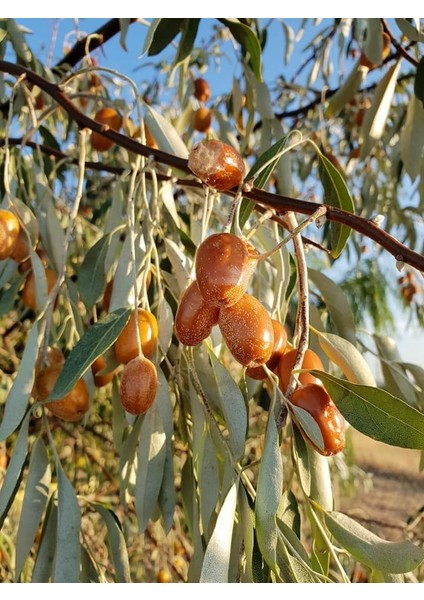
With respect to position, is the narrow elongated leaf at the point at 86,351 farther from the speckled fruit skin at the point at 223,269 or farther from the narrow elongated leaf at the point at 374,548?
the narrow elongated leaf at the point at 374,548

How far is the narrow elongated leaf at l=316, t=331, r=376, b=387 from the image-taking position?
68 cm

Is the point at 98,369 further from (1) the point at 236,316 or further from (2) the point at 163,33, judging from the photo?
(2) the point at 163,33

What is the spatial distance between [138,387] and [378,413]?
0.23 meters

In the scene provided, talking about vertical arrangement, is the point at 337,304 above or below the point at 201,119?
below

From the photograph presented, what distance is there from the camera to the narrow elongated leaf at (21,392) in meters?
0.67

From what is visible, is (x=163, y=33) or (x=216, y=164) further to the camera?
(x=163, y=33)

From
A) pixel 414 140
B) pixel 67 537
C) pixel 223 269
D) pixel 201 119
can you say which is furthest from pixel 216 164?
pixel 201 119

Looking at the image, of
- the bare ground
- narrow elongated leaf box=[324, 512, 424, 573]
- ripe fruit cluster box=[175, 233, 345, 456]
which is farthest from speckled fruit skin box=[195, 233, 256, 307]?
the bare ground

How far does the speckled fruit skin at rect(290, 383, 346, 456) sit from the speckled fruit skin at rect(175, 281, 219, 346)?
10cm

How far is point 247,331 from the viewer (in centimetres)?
52

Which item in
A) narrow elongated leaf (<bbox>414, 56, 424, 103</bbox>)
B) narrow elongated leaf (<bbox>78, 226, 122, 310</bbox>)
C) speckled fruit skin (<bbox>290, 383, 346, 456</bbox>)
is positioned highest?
narrow elongated leaf (<bbox>414, 56, 424, 103</bbox>)

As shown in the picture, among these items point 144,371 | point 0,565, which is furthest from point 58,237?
point 0,565

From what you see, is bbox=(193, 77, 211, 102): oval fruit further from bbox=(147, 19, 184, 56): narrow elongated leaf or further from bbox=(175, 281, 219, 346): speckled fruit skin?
bbox=(175, 281, 219, 346): speckled fruit skin
